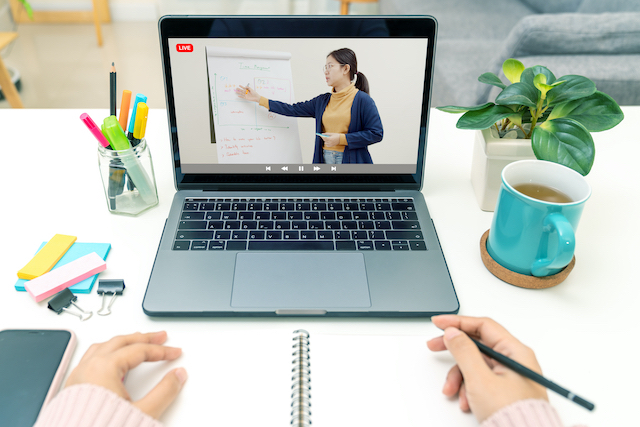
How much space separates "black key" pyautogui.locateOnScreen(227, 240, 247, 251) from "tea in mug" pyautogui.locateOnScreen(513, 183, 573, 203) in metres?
0.40

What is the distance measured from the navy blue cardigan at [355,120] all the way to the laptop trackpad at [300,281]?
0.62 feet

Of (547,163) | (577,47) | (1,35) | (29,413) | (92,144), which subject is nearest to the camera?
(29,413)

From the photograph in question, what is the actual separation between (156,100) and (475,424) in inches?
99.3

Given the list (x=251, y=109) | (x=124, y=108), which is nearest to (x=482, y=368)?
(x=251, y=109)

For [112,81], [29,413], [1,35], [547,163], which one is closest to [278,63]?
[112,81]

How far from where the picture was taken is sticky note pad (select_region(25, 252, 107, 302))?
61cm

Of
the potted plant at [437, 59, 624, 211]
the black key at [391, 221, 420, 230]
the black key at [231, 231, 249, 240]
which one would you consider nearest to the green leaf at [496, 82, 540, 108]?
the potted plant at [437, 59, 624, 211]

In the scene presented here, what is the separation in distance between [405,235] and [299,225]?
163 millimetres

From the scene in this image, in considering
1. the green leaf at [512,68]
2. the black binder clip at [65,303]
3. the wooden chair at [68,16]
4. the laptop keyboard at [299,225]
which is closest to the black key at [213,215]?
the laptop keyboard at [299,225]

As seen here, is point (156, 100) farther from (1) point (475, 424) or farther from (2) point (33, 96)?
(1) point (475, 424)

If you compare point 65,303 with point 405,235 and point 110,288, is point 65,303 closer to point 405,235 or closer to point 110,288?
point 110,288

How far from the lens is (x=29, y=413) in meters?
0.47

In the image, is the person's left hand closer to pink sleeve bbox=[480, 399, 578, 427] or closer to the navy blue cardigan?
the navy blue cardigan

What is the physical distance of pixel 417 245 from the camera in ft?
2.26
